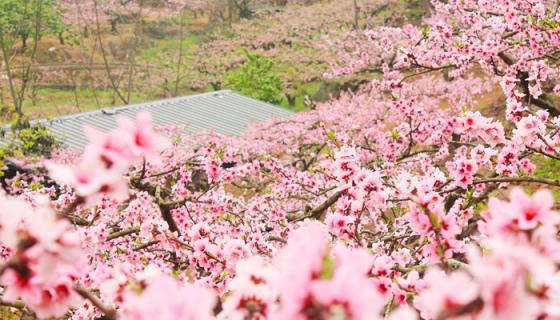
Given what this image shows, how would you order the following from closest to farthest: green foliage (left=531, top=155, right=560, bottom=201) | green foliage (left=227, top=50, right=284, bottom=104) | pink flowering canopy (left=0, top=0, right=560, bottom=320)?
pink flowering canopy (left=0, top=0, right=560, bottom=320) < green foliage (left=531, top=155, right=560, bottom=201) < green foliage (left=227, top=50, right=284, bottom=104)

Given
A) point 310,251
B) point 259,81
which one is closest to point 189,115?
point 259,81

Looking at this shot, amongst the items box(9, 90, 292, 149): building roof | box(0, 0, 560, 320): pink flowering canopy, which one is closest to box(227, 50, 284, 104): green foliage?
box(9, 90, 292, 149): building roof

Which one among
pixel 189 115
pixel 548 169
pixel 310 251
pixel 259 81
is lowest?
pixel 259 81

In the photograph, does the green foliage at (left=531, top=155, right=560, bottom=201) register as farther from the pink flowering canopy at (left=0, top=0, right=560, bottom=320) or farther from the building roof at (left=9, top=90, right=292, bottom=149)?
the building roof at (left=9, top=90, right=292, bottom=149)

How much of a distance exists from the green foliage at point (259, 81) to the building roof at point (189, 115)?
2.55m

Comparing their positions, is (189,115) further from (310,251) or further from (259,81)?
(310,251)

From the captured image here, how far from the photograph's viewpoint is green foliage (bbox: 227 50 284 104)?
24328 millimetres

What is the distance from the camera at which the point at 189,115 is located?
1888cm

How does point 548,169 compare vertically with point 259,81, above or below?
above

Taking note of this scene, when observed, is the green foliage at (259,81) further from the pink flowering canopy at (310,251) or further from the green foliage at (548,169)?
the pink flowering canopy at (310,251)

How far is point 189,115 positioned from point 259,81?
656cm

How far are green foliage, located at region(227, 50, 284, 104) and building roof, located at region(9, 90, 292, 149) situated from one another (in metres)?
2.55

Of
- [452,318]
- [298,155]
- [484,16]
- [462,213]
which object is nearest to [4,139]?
[298,155]

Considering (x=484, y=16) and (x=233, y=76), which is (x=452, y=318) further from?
(x=233, y=76)
